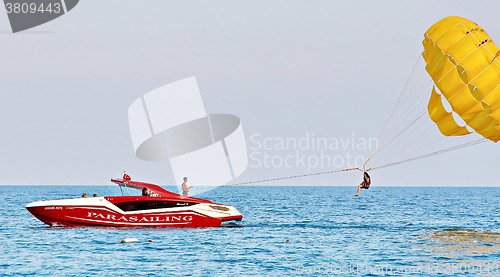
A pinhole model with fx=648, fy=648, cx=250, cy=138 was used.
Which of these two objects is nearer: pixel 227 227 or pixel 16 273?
pixel 16 273

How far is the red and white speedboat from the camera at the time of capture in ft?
122

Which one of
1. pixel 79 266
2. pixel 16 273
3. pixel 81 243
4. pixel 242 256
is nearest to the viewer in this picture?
pixel 16 273

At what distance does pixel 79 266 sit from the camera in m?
28.4

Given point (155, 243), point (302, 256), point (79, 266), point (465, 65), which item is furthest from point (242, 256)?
point (465, 65)

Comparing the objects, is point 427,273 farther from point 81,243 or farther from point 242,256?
point 81,243

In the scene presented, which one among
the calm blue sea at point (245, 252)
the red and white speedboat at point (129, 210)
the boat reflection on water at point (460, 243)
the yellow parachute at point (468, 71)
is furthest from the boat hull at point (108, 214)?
the yellow parachute at point (468, 71)

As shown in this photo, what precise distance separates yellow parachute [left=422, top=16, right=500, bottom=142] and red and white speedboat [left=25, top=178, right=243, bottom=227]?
632 inches

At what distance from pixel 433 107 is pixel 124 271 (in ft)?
57.0

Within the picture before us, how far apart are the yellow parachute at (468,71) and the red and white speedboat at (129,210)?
16.0 metres

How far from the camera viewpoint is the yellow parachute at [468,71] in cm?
2881

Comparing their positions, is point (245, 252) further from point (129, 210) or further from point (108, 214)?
point (108, 214)

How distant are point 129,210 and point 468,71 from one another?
66.4 feet

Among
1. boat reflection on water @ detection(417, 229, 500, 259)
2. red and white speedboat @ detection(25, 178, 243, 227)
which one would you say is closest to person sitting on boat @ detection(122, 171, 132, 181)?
red and white speedboat @ detection(25, 178, 243, 227)

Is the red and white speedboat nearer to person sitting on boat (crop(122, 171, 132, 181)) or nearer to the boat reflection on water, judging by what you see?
person sitting on boat (crop(122, 171, 132, 181))
